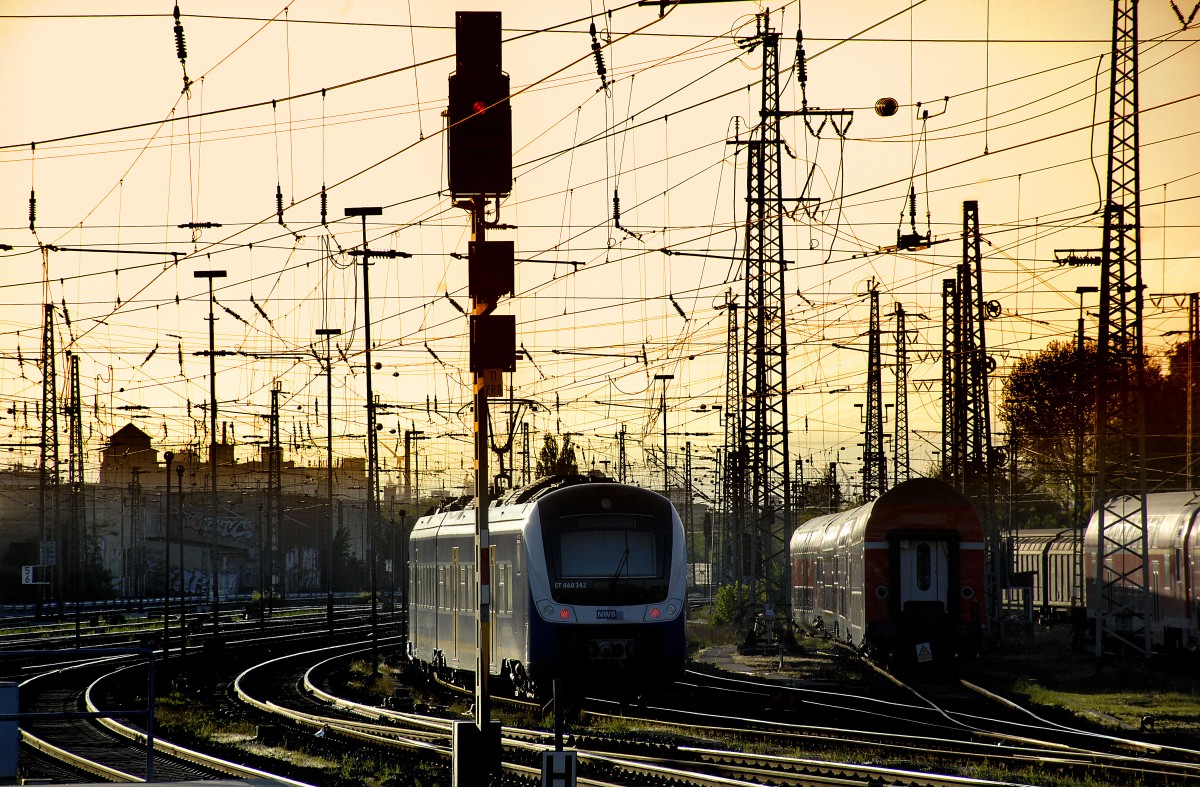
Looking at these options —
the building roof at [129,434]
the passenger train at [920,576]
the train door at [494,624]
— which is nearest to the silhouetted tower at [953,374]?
the passenger train at [920,576]

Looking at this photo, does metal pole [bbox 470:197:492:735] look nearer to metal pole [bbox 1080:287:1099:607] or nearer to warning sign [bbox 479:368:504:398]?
warning sign [bbox 479:368:504:398]

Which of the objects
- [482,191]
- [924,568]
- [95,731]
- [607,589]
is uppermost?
[482,191]

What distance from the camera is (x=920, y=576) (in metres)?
29.8

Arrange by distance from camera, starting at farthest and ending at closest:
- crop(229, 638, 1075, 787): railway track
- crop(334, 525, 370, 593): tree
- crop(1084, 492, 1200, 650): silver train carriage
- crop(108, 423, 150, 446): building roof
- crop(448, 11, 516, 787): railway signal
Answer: crop(108, 423, 150, 446): building roof, crop(334, 525, 370, 593): tree, crop(1084, 492, 1200, 650): silver train carriage, crop(448, 11, 516, 787): railway signal, crop(229, 638, 1075, 787): railway track

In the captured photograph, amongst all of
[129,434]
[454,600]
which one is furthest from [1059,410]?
[129,434]

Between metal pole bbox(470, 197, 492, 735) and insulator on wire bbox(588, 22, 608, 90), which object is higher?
insulator on wire bbox(588, 22, 608, 90)

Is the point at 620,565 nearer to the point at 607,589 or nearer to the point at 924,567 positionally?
the point at 607,589

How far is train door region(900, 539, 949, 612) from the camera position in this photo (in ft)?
97.5

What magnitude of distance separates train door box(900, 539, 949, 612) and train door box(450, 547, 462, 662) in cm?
872

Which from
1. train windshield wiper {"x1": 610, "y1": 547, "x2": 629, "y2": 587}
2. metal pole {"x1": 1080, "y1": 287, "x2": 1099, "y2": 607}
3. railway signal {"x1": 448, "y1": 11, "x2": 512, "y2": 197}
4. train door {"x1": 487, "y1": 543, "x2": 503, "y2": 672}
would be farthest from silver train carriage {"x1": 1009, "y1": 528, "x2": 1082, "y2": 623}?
railway signal {"x1": 448, "y1": 11, "x2": 512, "y2": 197}

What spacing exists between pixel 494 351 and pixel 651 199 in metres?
14.2

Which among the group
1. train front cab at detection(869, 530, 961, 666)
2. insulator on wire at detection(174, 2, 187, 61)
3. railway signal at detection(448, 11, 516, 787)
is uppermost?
insulator on wire at detection(174, 2, 187, 61)

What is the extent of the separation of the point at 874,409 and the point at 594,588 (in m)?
37.9

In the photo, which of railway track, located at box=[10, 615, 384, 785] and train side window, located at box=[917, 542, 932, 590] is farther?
train side window, located at box=[917, 542, 932, 590]
